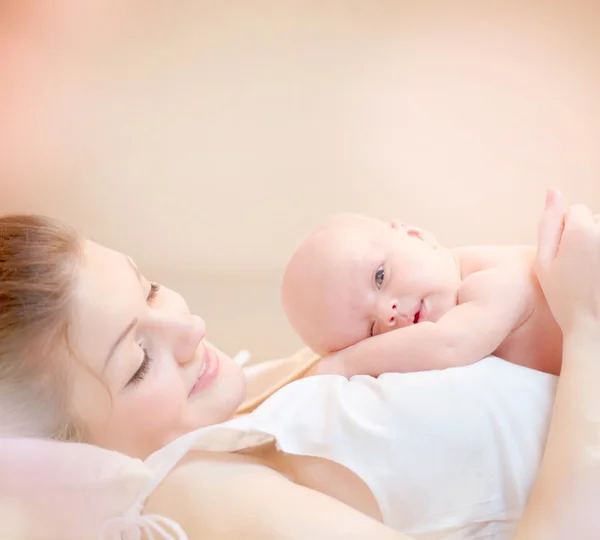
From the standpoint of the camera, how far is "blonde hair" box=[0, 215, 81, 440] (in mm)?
822

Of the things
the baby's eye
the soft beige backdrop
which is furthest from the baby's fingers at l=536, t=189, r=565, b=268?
the soft beige backdrop

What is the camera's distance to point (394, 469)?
2.90 feet

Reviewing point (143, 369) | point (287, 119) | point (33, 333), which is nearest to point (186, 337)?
point (143, 369)

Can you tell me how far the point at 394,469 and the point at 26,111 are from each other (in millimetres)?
1158

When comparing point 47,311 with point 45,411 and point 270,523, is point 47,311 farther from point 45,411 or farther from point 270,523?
point 270,523

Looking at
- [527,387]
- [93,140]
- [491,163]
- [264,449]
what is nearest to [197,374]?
Result: [264,449]

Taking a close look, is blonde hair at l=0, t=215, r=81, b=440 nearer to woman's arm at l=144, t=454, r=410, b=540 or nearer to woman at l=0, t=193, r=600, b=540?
woman at l=0, t=193, r=600, b=540


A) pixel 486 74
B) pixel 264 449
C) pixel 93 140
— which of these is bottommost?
pixel 264 449

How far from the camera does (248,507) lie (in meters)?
0.81

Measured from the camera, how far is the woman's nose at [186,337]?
94 cm

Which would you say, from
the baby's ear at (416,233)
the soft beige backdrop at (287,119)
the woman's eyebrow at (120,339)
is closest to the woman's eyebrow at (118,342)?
the woman's eyebrow at (120,339)

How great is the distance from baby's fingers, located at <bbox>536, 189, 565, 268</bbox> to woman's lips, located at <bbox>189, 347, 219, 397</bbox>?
466 millimetres

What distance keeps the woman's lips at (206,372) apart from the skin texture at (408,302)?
0.54ft

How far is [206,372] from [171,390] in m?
0.09
